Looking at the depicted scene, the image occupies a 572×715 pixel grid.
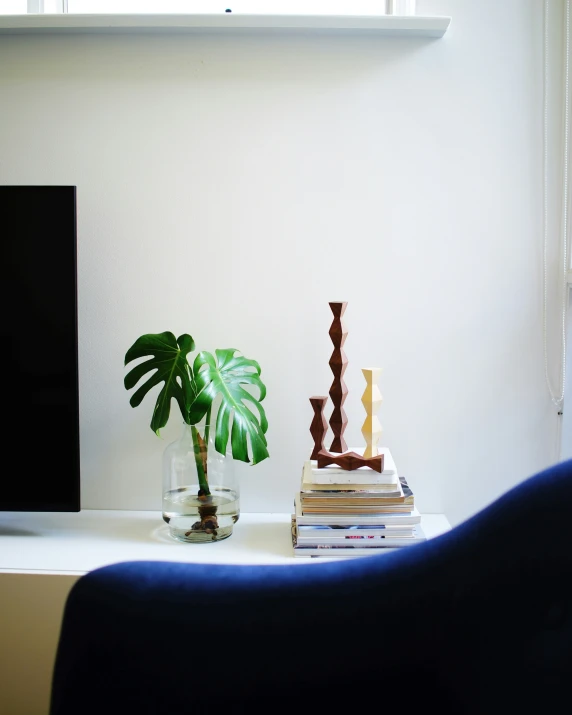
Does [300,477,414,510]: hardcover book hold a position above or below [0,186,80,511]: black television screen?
below

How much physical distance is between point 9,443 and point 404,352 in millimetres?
937

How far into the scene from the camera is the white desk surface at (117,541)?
5.03 feet

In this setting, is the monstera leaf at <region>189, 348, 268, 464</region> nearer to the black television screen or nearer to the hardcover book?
the hardcover book

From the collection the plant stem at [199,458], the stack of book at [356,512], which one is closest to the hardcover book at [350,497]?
the stack of book at [356,512]

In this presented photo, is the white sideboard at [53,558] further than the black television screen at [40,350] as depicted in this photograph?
No

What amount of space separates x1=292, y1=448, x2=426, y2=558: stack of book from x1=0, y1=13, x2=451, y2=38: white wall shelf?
1.00 m

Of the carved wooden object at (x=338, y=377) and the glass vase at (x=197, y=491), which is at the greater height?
the carved wooden object at (x=338, y=377)

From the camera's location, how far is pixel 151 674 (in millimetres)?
690

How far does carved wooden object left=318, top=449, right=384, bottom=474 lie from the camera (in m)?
1.59

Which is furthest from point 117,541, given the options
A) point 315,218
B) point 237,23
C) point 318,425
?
point 237,23

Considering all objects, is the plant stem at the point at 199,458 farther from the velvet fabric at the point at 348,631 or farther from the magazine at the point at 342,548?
the velvet fabric at the point at 348,631

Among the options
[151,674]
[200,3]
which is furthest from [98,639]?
[200,3]

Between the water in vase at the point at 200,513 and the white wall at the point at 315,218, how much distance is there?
19 cm

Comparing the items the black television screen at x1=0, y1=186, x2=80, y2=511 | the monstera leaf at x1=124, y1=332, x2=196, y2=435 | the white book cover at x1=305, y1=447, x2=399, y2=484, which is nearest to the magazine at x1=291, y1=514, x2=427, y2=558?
the white book cover at x1=305, y1=447, x2=399, y2=484
